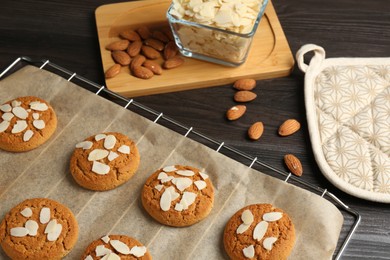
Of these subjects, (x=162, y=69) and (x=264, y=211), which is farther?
(x=162, y=69)

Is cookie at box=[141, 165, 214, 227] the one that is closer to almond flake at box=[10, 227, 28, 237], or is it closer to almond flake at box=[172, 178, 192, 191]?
almond flake at box=[172, 178, 192, 191]

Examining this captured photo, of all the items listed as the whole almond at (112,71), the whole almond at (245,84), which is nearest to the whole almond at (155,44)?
the whole almond at (112,71)

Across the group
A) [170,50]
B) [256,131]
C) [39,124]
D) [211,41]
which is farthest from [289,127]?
[39,124]

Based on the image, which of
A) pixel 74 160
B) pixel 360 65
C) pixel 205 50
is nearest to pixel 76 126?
pixel 74 160

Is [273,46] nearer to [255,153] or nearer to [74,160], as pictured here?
[255,153]

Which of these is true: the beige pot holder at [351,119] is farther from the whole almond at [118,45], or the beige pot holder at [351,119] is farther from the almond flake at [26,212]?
the almond flake at [26,212]

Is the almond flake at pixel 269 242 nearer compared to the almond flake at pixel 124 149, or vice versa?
the almond flake at pixel 269 242

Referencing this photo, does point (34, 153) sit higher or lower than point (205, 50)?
lower
